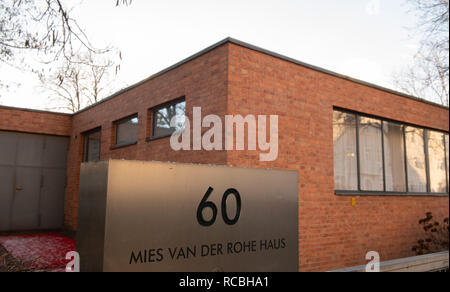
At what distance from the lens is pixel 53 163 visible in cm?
1330

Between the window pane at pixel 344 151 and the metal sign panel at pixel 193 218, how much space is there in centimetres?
528

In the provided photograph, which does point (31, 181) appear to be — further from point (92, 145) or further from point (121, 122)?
point (121, 122)

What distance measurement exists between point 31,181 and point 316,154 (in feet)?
34.5

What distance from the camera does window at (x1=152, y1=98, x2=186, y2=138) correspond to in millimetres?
7727

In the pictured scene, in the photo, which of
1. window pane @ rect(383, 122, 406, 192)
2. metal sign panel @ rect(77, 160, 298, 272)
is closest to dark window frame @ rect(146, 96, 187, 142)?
metal sign panel @ rect(77, 160, 298, 272)

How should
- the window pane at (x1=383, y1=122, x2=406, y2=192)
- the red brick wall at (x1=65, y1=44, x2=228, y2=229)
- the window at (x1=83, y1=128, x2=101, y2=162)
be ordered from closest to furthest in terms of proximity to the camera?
the red brick wall at (x1=65, y1=44, x2=228, y2=229)
the window pane at (x1=383, y1=122, x2=406, y2=192)
the window at (x1=83, y1=128, x2=101, y2=162)

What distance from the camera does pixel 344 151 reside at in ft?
26.9

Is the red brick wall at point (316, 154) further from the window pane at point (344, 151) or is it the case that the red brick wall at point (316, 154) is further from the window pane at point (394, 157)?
the window pane at point (394, 157)

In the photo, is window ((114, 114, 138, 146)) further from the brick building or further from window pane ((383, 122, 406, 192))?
window pane ((383, 122, 406, 192))

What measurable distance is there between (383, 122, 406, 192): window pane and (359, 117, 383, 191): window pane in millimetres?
306

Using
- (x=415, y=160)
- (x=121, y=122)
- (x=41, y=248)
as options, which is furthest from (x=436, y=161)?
(x=41, y=248)

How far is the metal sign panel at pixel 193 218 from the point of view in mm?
2107
